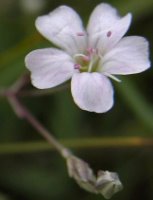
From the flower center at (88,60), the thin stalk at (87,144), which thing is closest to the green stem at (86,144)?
the thin stalk at (87,144)

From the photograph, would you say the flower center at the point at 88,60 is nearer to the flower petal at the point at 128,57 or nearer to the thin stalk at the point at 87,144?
the flower petal at the point at 128,57

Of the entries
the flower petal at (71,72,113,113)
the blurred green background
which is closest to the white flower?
the flower petal at (71,72,113,113)

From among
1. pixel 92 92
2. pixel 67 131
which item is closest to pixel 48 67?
pixel 92 92

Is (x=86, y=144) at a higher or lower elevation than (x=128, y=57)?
lower

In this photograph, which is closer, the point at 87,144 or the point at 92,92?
the point at 92,92

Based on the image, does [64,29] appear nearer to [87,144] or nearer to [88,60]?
[88,60]

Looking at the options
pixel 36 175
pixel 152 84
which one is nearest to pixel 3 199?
pixel 36 175

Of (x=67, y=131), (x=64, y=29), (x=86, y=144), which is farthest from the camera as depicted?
(x=67, y=131)

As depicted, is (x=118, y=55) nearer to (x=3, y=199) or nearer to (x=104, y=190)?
(x=104, y=190)

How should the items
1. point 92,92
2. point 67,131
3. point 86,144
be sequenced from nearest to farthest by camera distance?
point 92,92, point 86,144, point 67,131
